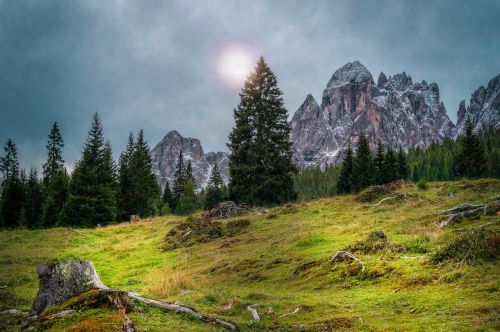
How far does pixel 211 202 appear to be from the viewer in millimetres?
74750

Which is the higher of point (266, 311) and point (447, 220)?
point (447, 220)

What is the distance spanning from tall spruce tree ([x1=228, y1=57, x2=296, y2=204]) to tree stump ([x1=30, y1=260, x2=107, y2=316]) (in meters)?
32.5

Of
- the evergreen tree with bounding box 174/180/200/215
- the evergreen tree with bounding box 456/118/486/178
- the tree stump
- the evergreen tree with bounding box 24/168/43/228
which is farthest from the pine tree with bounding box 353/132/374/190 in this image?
the tree stump

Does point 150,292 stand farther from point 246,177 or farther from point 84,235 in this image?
point 246,177

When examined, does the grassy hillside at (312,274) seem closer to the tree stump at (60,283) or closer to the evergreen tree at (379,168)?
the tree stump at (60,283)

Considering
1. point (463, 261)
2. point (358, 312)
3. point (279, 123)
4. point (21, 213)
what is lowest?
point (358, 312)

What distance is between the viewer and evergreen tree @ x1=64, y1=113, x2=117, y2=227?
49.7 metres

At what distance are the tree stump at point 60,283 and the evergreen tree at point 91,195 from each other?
1728 inches

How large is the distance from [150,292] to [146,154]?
5983 cm

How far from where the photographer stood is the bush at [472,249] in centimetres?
965

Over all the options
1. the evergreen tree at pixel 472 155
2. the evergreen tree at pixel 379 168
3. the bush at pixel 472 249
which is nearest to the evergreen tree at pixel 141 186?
the evergreen tree at pixel 379 168

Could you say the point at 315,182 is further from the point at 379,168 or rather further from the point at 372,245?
the point at 372,245

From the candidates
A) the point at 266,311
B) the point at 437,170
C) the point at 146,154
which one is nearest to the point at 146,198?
the point at 146,154

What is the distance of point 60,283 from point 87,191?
45501 millimetres
